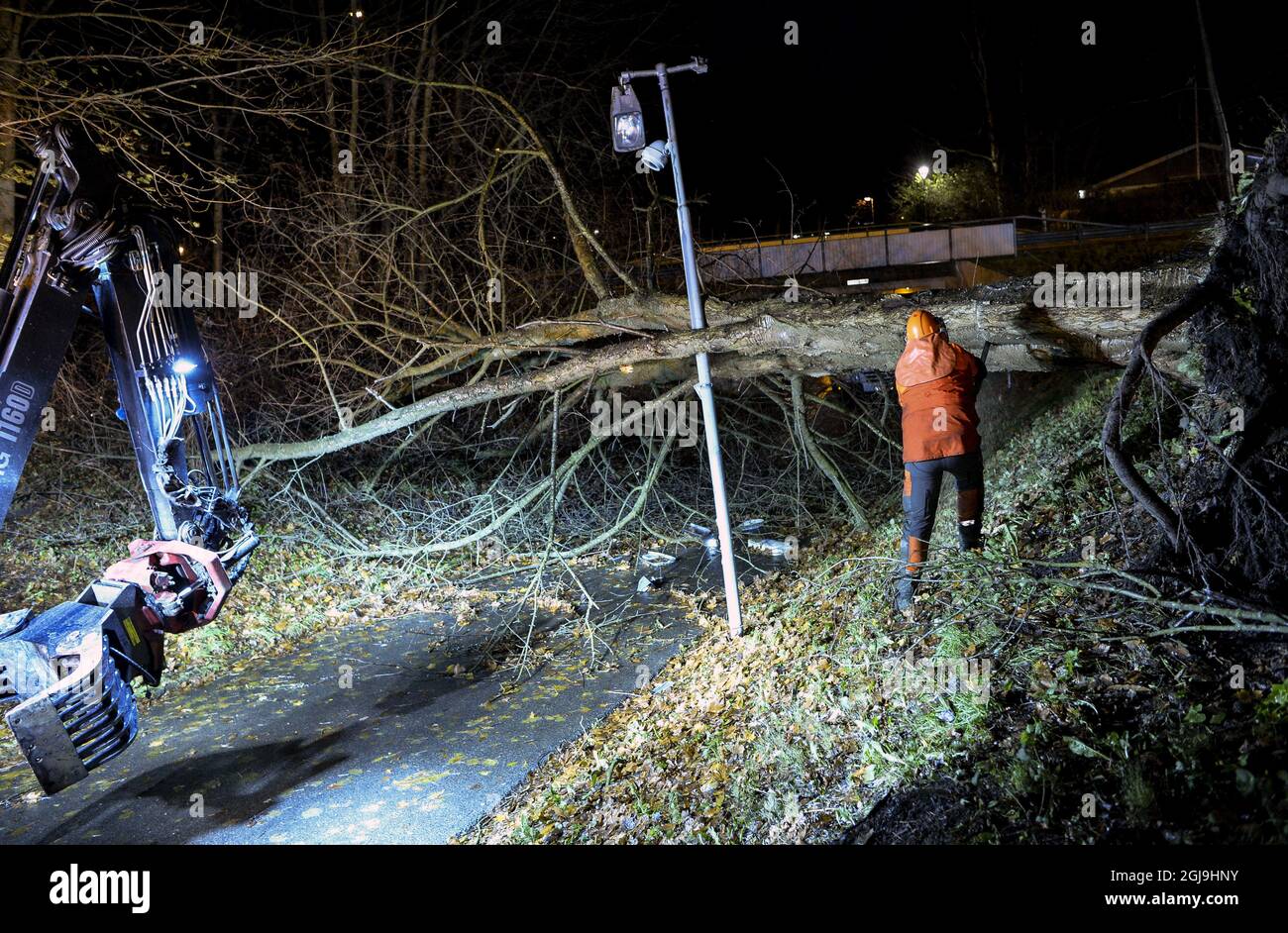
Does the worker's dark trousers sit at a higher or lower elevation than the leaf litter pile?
higher

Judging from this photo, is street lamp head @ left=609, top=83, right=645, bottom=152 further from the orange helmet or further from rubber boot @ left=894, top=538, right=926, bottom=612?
rubber boot @ left=894, top=538, right=926, bottom=612

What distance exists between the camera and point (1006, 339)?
689 cm

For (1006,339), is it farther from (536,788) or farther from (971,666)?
(536,788)

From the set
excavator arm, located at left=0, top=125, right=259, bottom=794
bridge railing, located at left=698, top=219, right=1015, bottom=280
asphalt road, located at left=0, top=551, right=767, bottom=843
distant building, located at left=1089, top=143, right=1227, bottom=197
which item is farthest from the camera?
distant building, located at left=1089, top=143, right=1227, bottom=197

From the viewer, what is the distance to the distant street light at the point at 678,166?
619 cm

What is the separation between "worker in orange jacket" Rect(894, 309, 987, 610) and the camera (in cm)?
546

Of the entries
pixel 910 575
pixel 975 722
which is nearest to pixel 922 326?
pixel 910 575

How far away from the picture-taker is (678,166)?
632 cm

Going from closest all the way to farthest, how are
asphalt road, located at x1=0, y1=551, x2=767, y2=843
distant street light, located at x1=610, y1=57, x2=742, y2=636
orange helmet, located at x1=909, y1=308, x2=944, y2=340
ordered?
1. asphalt road, located at x1=0, y1=551, x2=767, y2=843
2. orange helmet, located at x1=909, y1=308, x2=944, y2=340
3. distant street light, located at x1=610, y1=57, x2=742, y2=636

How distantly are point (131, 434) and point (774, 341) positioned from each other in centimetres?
544

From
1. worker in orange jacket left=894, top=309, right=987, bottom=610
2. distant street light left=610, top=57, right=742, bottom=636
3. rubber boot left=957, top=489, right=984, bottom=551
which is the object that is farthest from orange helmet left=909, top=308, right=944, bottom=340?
distant street light left=610, top=57, right=742, bottom=636

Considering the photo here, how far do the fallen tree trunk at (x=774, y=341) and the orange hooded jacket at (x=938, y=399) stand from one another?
1.45 meters

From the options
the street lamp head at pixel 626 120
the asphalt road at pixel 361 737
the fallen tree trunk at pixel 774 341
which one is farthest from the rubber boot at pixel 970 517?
the street lamp head at pixel 626 120
